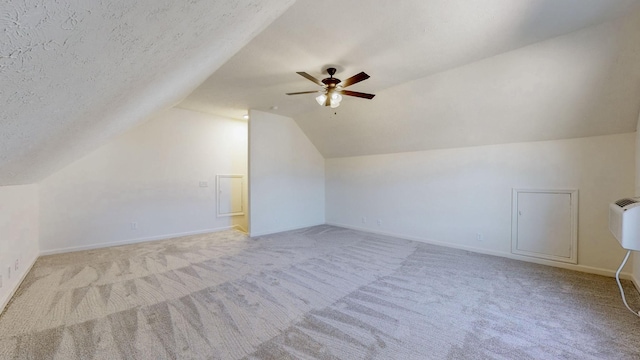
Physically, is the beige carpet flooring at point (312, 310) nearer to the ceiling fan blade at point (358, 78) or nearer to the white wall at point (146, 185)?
the white wall at point (146, 185)

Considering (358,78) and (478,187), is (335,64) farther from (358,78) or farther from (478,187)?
(478,187)

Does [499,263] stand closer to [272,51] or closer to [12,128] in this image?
[272,51]

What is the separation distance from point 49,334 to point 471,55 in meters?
4.78

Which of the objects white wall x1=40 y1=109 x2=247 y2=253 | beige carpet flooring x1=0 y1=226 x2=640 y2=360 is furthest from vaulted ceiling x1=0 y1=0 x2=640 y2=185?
Answer: beige carpet flooring x1=0 y1=226 x2=640 y2=360

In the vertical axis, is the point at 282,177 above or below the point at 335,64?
below

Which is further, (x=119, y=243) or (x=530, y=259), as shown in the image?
(x=119, y=243)

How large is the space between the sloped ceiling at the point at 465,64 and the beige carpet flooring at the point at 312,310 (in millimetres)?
2072

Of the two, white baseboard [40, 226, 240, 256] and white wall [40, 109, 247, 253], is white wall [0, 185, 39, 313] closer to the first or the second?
white baseboard [40, 226, 240, 256]

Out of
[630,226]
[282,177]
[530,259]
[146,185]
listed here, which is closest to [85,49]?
[630,226]

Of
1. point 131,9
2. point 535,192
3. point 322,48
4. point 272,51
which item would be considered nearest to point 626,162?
point 535,192

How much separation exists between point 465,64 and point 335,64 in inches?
64.0

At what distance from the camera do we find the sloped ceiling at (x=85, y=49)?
58 centimetres

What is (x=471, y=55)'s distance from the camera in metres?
2.83

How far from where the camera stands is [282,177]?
5602 mm
